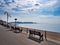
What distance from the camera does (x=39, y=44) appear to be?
11180 millimetres

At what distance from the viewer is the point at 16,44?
Result: 11109 millimetres

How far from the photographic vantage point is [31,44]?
1109cm

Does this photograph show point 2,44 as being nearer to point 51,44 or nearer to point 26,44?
point 26,44

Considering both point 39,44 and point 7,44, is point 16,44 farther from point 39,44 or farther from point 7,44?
point 39,44

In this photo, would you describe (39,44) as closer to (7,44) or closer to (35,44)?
(35,44)

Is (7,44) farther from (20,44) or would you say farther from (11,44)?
(20,44)

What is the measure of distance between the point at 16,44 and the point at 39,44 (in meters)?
1.92

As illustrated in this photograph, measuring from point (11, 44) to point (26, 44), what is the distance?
1257 mm

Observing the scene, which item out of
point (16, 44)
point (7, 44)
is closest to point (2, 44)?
point (7, 44)

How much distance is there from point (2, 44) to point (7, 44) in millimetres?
410

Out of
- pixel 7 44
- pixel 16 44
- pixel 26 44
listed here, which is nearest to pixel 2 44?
pixel 7 44

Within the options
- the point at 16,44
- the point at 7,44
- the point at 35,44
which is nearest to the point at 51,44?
the point at 35,44

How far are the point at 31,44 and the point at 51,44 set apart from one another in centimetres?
165

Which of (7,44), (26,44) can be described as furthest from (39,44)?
(7,44)
